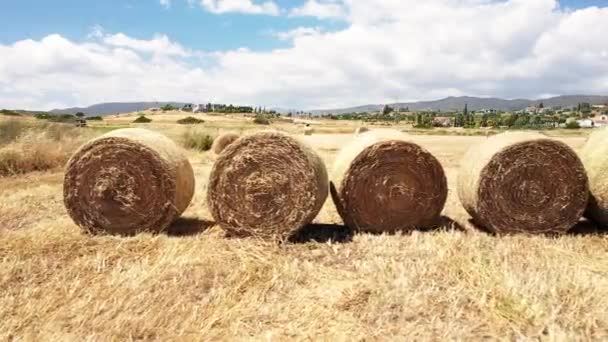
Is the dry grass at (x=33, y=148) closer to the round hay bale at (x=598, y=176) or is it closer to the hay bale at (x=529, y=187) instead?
the hay bale at (x=529, y=187)

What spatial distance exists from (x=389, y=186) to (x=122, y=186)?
3.82m

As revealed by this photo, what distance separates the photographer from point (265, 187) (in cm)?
776

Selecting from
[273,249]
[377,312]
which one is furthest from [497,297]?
[273,249]

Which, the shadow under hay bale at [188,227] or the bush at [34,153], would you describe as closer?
the shadow under hay bale at [188,227]

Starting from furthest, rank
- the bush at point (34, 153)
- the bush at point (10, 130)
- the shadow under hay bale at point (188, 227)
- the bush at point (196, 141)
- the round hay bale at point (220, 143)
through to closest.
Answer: the bush at point (196, 141) < the round hay bale at point (220, 143) < the bush at point (10, 130) < the bush at point (34, 153) < the shadow under hay bale at point (188, 227)

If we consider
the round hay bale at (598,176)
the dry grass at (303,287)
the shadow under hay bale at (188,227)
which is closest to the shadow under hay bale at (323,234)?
the dry grass at (303,287)

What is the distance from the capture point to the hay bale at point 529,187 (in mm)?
7926

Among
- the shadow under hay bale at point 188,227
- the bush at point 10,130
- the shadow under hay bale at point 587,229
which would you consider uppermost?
the bush at point 10,130

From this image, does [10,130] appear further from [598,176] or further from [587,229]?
[598,176]

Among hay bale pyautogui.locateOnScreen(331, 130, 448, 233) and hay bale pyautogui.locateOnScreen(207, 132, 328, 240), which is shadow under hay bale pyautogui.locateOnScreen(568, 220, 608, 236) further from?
hay bale pyautogui.locateOnScreen(207, 132, 328, 240)

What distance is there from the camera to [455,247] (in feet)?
22.8

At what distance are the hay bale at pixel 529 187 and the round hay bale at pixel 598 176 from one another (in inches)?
9.8

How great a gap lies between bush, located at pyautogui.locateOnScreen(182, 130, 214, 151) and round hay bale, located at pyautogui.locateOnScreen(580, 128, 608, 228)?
18.5 metres

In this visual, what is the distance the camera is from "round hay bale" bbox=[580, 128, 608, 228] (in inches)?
316
